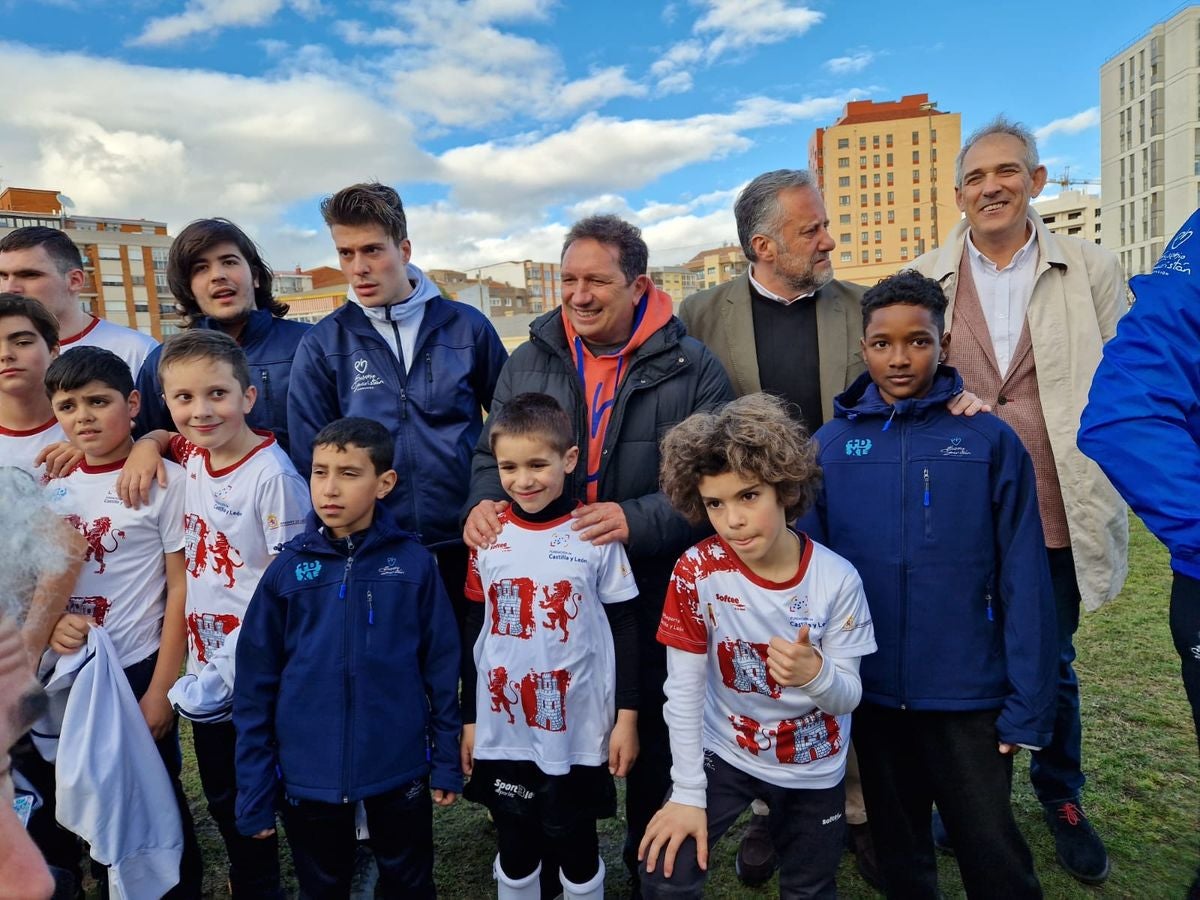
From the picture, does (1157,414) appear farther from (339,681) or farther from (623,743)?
(339,681)

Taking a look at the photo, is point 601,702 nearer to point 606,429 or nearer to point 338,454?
point 606,429

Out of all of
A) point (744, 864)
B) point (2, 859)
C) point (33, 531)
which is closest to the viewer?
point (2, 859)

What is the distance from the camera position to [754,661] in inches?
82.8

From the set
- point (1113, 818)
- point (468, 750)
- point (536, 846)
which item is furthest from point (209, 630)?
point (1113, 818)

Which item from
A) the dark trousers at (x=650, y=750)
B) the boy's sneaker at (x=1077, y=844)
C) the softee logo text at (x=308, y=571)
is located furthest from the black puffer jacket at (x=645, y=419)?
the boy's sneaker at (x=1077, y=844)

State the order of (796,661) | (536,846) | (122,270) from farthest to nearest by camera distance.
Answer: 1. (122,270)
2. (536,846)
3. (796,661)

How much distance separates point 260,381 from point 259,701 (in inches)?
58.8

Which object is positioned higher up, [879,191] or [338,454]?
[879,191]

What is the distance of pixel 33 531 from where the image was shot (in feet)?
2.41

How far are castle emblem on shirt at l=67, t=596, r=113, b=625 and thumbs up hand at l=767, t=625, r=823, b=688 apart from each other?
222cm

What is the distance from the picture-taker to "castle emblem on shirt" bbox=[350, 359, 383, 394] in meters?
2.85

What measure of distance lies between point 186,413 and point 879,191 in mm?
99482

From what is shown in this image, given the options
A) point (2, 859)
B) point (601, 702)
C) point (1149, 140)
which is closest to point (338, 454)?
point (601, 702)

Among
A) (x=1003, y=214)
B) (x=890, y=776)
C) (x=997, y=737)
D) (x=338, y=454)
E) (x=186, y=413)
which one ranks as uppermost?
(x=1003, y=214)
